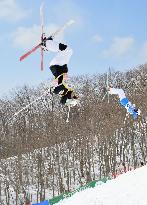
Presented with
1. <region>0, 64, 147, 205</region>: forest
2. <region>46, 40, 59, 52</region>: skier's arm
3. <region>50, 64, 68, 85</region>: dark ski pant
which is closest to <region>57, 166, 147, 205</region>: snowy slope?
<region>50, 64, 68, 85</region>: dark ski pant

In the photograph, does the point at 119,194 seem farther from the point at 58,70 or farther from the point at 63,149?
the point at 63,149

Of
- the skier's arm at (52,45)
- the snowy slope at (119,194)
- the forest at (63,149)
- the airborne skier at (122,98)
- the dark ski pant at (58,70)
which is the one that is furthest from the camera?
the forest at (63,149)

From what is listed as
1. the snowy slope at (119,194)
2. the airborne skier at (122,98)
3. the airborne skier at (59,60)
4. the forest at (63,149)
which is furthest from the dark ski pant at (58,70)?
the forest at (63,149)

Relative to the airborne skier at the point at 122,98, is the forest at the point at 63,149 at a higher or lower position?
higher

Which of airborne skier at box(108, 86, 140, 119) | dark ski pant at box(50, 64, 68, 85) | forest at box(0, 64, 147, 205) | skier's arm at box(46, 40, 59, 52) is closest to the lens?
skier's arm at box(46, 40, 59, 52)

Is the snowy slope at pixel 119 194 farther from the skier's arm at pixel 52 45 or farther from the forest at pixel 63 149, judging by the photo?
the forest at pixel 63 149

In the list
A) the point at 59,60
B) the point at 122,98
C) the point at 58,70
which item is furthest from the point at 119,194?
the point at 122,98

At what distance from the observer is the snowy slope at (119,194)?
1024cm

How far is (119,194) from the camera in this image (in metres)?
10.8

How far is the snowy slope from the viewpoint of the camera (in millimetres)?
10244

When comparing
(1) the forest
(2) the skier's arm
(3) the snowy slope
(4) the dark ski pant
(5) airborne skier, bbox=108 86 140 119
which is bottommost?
(3) the snowy slope

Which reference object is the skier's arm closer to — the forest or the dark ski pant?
the dark ski pant

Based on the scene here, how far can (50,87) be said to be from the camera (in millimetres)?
10648

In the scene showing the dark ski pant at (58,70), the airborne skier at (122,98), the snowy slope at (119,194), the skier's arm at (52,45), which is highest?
the airborne skier at (122,98)
